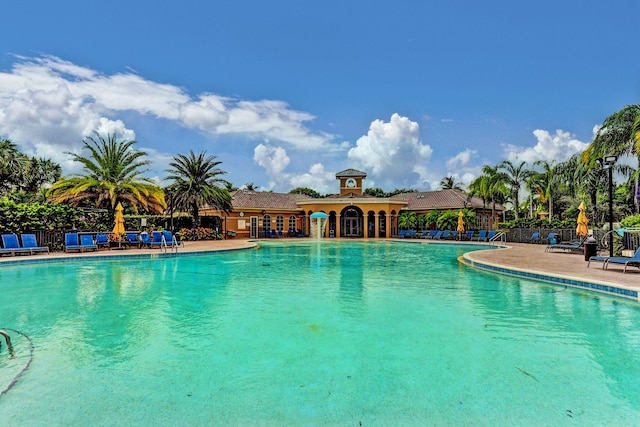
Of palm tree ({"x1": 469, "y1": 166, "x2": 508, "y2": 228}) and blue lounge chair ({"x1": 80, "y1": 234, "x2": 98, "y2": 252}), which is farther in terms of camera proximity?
palm tree ({"x1": 469, "y1": 166, "x2": 508, "y2": 228})

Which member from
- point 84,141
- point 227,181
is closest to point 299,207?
point 227,181

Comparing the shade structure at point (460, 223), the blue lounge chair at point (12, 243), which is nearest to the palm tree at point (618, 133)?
the shade structure at point (460, 223)

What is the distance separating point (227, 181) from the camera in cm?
3081

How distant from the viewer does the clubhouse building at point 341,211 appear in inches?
1403

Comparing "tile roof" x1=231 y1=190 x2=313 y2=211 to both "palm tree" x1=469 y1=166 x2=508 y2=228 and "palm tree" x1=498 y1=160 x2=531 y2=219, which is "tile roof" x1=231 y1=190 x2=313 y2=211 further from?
"palm tree" x1=498 y1=160 x2=531 y2=219

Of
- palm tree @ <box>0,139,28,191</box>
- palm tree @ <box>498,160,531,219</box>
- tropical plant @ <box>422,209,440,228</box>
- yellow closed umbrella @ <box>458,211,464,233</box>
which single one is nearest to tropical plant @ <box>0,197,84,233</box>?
palm tree @ <box>0,139,28,191</box>

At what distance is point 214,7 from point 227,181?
15734 mm

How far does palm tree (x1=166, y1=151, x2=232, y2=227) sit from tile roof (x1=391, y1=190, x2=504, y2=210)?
1792 cm

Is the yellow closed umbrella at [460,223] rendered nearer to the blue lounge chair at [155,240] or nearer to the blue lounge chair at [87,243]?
the blue lounge chair at [155,240]

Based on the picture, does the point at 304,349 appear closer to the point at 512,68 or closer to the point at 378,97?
the point at 512,68

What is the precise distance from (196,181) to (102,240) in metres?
11.8

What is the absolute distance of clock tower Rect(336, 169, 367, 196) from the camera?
3959 cm

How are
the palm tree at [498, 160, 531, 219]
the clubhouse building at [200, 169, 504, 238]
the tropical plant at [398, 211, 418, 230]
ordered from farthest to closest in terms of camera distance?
the clubhouse building at [200, 169, 504, 238], the tropical plant at [398, 211, 418, 230], the palm tree at [498, 160, 531, 219]

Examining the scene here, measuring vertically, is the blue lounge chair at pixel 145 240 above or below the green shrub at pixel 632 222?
below
